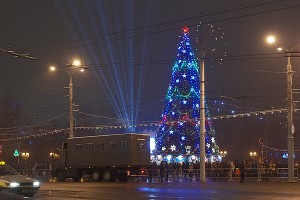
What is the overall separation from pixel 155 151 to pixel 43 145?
4649cm

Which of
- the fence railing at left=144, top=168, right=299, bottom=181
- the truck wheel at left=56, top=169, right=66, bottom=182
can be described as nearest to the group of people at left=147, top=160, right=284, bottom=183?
the fence railing at left=144, top=168, right=299, bottom=181

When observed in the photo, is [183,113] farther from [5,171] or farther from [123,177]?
[5,171]

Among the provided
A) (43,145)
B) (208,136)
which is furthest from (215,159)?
(43,145)

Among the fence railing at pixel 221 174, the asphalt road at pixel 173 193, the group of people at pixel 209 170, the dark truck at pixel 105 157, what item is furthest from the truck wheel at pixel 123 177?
Answer: the asphalt road at pixel 173 193

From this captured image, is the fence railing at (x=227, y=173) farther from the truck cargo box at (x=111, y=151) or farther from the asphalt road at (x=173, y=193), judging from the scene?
the asphalt road at (x=173, y=193)

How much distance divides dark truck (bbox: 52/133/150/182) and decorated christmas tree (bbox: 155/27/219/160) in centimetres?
1212

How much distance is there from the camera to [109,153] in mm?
40406

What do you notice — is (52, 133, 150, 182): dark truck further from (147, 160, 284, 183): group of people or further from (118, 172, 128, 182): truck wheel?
(147, 160, 284, 183): group of people

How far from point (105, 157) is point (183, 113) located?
13.7 m

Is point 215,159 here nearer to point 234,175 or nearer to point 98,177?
point 234,175

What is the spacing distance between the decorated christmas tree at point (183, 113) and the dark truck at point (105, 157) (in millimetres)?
12118

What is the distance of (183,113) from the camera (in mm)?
51938

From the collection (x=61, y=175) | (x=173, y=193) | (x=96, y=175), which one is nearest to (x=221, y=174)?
(x=96, y=175)

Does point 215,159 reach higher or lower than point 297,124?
lower
